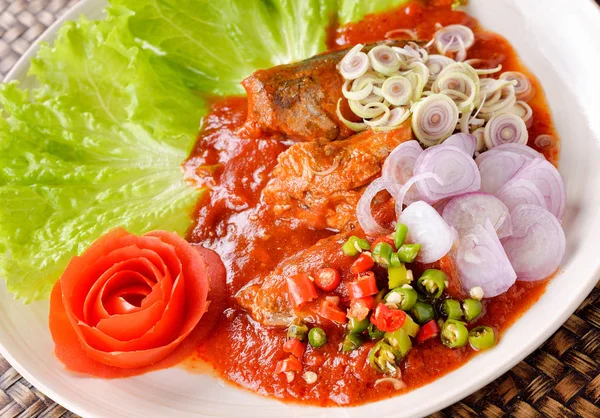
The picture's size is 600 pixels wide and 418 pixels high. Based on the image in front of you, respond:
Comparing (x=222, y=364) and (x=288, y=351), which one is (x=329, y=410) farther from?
(x=222, y=364)

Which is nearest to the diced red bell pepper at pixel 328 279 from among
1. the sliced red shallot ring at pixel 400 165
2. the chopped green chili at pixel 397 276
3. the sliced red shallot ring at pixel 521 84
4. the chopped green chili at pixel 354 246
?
the chopped green chili at pixel 354 246

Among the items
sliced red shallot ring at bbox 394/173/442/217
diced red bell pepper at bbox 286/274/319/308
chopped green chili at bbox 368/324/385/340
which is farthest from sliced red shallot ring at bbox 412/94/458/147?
chopped green chili at bbox 368/324/385/340

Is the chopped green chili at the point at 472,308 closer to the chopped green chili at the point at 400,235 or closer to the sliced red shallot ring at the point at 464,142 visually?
the chopped green chili at the point at 400,235

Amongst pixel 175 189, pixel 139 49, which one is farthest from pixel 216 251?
pixel 139 49

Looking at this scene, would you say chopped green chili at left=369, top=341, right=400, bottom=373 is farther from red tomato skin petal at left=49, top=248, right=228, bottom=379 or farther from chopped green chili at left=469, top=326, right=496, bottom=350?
red tomato skin petal at left=49, top=248, right=228, bottom=379

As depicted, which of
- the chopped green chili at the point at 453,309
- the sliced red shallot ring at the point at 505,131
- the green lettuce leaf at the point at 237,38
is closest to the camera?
the chopped green chili at the point at 453,309
